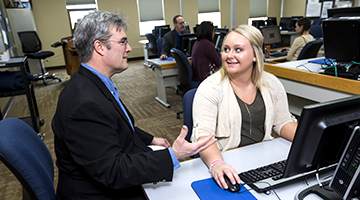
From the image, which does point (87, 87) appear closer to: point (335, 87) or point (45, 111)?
point (335, 87)

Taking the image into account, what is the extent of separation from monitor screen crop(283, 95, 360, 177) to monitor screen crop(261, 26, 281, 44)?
411 cm

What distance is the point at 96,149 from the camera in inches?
35.8

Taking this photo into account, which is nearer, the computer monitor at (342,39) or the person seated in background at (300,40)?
the computer monitor at (342,39)

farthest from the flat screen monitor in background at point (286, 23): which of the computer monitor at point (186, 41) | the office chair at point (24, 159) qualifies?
the office chair at point (24, 159)

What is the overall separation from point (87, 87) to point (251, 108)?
90 cm

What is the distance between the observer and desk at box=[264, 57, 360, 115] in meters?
2.11

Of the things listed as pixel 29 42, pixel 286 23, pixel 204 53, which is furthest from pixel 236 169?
pixel 286 23

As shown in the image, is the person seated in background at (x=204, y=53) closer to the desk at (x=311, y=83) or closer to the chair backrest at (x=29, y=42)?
the desk at (x=311, y=83)

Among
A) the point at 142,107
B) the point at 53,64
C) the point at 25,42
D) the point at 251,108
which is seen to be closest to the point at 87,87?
the point at 251,108

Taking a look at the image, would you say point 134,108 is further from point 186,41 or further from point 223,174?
point 223,174

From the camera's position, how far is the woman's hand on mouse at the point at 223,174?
38.3 inches

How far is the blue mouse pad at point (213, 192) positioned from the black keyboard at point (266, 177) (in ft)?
0.16

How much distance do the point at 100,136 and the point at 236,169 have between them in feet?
2.02

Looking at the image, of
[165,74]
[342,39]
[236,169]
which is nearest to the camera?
[236,169]
